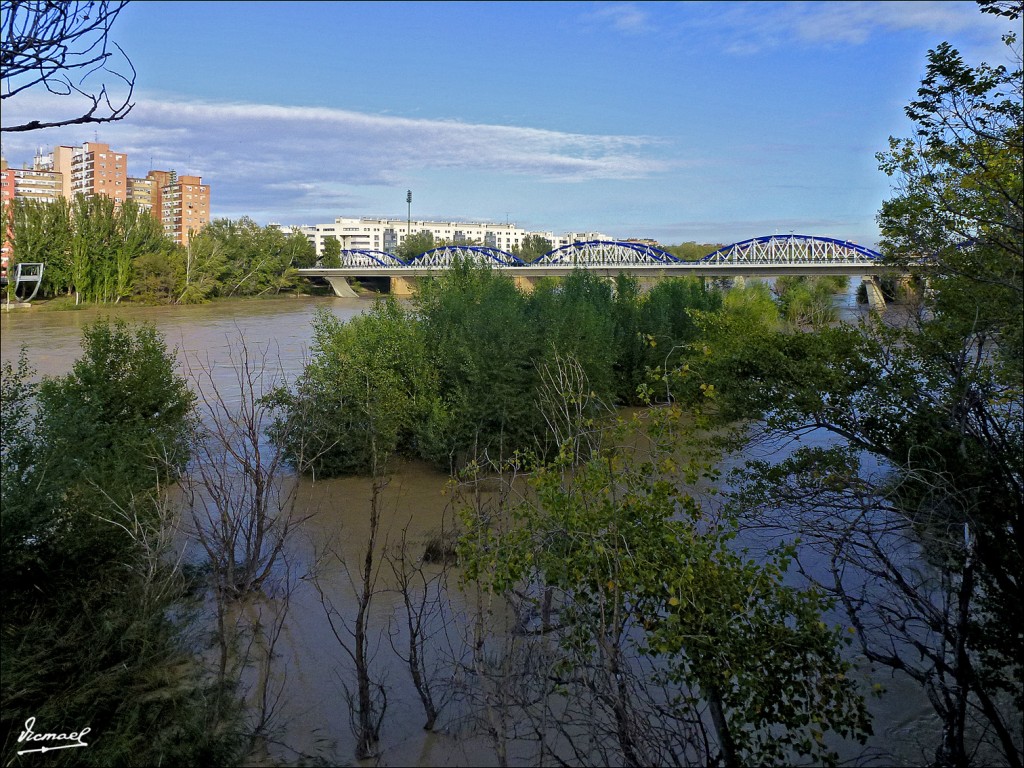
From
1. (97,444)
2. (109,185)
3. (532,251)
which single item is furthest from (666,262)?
(97,444)

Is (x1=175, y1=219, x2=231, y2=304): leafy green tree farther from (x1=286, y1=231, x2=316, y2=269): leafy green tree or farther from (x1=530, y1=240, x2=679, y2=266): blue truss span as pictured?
(x1=530, y1=240, x2=679, y2=266): blue truss span

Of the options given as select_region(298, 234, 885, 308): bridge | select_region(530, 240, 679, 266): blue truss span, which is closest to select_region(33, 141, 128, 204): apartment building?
select_region(298, 234, 885, 308): bridge

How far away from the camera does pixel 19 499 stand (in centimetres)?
645

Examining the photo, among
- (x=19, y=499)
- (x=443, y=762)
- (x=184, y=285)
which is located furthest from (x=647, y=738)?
(x=184, y=285)

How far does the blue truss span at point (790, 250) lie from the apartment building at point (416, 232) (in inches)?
3263

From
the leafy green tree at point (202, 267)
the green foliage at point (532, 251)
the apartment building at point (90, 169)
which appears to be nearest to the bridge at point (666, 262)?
the leafy green tree at point (202, 267)

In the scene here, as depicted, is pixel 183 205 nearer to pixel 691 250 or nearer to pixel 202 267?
pixel 202 267

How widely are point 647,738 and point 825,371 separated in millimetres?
3892

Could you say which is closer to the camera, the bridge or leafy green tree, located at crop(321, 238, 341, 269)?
the bridge

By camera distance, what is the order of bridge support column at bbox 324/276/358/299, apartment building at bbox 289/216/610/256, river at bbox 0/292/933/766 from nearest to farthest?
river at bbox 0/292/933/766 < bridge support column at bbox 324/276/358/299 < apartment building at bbox 289/216/610/256

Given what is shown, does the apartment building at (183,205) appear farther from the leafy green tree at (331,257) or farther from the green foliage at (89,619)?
the green foliage at (89,619)

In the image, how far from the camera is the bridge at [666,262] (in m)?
46.9

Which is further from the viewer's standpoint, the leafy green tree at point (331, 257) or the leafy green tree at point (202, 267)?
the leafy green tree at point (331, 257)

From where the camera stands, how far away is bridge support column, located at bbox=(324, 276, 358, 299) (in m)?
61.7
